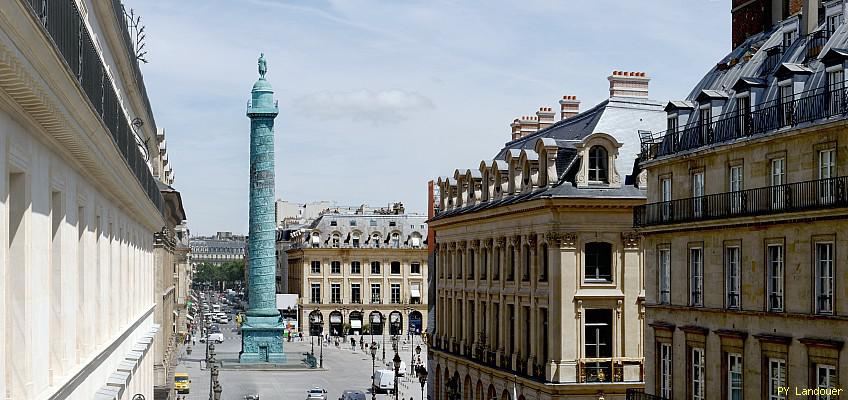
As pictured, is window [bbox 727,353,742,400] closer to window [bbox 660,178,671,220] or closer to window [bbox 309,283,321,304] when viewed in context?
window [bbox 660,178,671,220]

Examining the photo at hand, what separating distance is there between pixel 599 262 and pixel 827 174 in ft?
68.0

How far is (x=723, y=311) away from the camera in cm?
3484

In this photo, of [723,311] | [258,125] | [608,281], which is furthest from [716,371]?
[258,125]

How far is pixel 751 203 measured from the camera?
109ft

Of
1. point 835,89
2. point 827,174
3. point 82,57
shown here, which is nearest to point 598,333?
point 827,174

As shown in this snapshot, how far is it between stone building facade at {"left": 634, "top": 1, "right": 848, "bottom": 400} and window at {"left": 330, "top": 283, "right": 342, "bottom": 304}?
108429 mm

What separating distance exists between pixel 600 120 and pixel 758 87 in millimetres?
18665

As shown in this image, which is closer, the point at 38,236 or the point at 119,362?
the point at 38,236

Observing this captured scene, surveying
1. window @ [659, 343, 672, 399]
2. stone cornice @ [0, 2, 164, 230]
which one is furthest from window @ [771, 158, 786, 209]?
stone cornice @ [0, 2, 164, 230]

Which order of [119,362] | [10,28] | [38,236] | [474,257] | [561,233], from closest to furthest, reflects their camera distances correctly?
[10,28], [38,236], [119,362], [561,233], [474,257]

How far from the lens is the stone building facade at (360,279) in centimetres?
14875

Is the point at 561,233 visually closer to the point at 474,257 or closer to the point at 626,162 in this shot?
the point at 626,162

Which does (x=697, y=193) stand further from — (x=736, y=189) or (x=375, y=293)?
(x=375, y=293)

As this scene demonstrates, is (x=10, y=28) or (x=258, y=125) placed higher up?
(x=258, y=125)
